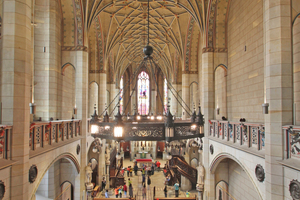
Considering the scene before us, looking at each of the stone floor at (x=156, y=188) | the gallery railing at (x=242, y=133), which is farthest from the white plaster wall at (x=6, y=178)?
the stone floor at (x=156, y=188)

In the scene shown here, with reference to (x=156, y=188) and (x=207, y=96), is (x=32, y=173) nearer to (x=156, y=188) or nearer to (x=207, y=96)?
(x=207, y=96)

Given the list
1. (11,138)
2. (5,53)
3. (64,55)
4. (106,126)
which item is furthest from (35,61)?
(106,126)

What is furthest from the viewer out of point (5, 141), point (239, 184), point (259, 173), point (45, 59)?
point (239, 184)

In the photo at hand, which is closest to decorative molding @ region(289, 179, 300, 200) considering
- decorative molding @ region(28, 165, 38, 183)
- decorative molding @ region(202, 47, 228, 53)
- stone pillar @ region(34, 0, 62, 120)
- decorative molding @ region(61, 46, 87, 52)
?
decorative molding @ region(28, 165, 38, 183)

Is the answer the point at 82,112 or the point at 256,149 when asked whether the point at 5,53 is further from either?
the point at 256,149

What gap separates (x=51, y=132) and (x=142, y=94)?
1279 inches

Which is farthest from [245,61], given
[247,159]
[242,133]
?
[247,159]

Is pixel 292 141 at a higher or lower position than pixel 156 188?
higher

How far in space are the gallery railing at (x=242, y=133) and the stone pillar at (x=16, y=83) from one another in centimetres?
793

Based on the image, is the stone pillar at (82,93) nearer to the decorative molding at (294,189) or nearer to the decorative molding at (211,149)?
the decorative molding at (211,149)

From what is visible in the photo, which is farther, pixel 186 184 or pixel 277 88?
pixel 186 184

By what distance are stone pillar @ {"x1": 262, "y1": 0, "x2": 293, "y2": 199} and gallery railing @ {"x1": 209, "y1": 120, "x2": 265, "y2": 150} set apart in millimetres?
1243

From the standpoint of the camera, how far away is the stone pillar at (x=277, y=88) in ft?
20.4

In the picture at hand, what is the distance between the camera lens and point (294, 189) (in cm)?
560
